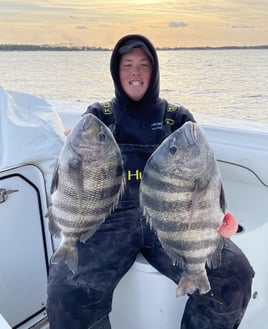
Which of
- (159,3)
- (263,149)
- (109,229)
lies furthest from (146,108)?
(159,3)

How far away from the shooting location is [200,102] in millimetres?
8203

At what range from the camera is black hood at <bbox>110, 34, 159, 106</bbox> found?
8.59 ft

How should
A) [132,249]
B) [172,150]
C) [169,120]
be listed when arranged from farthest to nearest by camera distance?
[169,120] < [132,249] < [172,150]

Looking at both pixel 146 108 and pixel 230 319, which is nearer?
pixel 230 319

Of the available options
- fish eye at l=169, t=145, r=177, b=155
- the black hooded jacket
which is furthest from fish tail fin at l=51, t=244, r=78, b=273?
the black hooded jacket

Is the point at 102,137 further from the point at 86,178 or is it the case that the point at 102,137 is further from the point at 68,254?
the point at 68,254

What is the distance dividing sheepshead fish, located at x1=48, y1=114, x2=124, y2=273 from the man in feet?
1.54

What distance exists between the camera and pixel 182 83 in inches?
465

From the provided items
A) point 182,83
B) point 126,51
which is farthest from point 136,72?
point 182,83

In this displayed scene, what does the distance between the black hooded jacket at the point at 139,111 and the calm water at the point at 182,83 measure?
776mm

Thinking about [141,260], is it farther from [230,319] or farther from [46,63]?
[46,63]

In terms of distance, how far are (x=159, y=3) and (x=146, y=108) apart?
4.30 m

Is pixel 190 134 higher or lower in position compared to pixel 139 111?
higher

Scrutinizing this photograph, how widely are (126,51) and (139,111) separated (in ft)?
1.09
